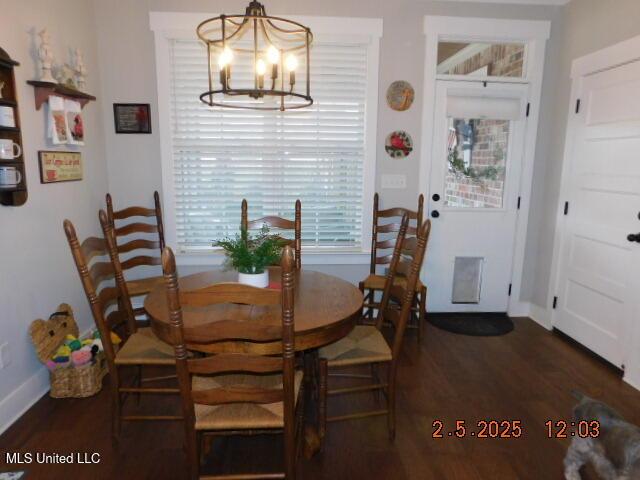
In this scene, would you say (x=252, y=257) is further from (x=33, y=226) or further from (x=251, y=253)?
(x=33, y=226)

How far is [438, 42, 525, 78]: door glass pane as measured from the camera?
3.63m

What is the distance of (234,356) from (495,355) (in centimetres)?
240

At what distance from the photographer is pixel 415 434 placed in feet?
7.36

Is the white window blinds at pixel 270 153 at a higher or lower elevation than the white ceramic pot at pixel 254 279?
higher

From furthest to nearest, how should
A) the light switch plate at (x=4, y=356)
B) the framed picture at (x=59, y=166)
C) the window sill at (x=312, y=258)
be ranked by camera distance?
the window sill at (x=312, y=258), the framed picture at (x=59, y=166), the light switch plate at (x=4, y=356)

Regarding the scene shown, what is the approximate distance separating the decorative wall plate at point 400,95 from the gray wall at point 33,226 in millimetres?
2350

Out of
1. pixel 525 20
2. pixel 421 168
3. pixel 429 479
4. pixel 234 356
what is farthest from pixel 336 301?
pixel 525 20

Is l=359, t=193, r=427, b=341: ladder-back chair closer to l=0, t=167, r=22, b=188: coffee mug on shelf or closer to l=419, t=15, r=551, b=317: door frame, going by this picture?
l=419, t=15, r=551, b=317: door frame

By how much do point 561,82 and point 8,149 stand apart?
3913mm

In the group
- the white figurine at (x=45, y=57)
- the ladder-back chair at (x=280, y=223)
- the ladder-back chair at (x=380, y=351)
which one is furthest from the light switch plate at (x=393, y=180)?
the white figurine at (x=45, y=57)

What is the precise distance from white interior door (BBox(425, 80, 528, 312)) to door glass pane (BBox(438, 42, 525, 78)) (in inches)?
7.2

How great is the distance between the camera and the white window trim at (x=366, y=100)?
3277 mm

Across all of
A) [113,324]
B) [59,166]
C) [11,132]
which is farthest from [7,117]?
[113,324]

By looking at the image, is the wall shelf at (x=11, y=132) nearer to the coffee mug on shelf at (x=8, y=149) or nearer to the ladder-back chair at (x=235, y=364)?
the coffee mug on shelf at (x=8, y=149)
